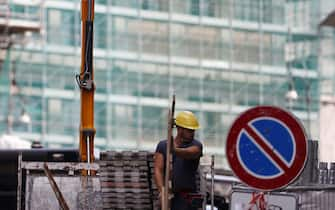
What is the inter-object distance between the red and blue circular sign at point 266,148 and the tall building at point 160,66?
42.1 m

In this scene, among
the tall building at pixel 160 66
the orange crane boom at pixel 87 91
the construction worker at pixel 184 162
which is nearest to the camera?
the construction worker at pixel 184 162

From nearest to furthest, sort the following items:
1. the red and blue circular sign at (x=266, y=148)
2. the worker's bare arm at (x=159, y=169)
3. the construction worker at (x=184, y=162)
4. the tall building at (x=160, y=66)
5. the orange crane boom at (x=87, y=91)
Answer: the red and blue circular sign at (x=266, y=148) < the worker's bare arm at (x=159, y=169) < the construction worker at (x=184, y=162) < the orange crane boom at (x=87, y=91) < the tall building at (x=160, y=66)

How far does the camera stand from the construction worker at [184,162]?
1098 cm

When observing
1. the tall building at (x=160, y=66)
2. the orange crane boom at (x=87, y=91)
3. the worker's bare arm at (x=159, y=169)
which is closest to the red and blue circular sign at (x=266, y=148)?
the worker's bare arm at (x=159, y=169)

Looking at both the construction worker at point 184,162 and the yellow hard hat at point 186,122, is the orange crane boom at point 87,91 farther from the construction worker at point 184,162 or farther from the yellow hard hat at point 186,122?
the yellow hard hat at point 186,122

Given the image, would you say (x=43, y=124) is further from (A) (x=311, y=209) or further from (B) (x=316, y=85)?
(A) (x=311, y=209)

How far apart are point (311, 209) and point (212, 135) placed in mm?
43974

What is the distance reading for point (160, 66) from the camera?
187ft

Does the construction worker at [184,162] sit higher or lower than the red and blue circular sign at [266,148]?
lower

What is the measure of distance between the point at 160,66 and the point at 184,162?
46.1 metres

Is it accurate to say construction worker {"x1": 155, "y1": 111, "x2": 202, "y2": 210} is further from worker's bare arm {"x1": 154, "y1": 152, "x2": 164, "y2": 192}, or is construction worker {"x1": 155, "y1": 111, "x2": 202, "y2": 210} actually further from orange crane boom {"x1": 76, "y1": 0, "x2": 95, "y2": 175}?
orange crane boom {"x1": 76, "y1": 0, "x2": 95, "y2": 175}

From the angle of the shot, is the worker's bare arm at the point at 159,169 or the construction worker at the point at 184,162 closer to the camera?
the worker's bare arm at the point at 159,169

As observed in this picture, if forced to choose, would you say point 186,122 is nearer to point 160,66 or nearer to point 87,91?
point 87,91

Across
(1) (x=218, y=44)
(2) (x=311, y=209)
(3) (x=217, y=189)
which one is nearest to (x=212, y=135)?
(1) (x=218, y=44)
